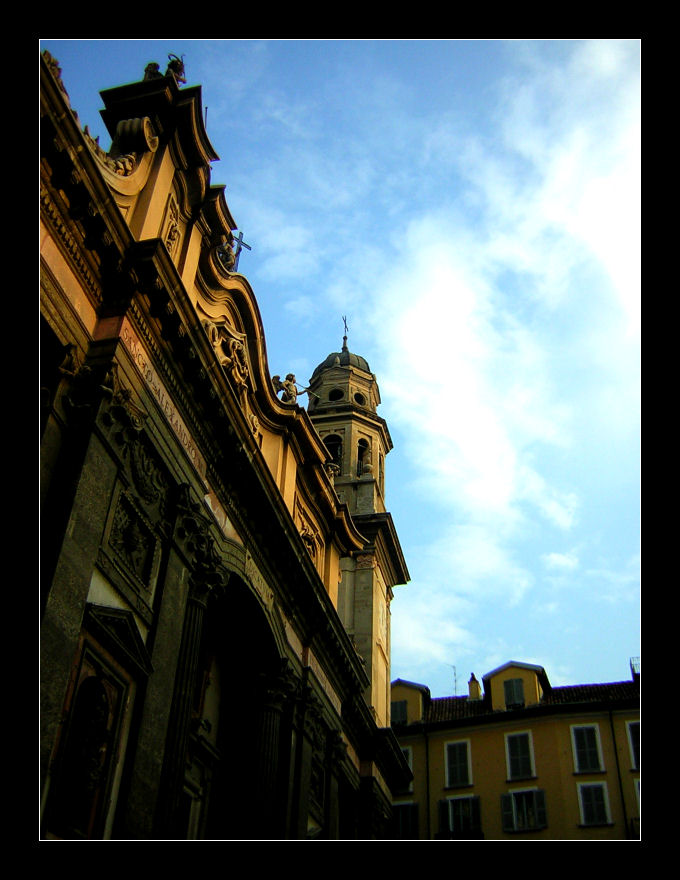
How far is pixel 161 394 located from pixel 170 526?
218cm

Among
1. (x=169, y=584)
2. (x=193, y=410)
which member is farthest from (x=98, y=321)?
(x=169, y=584)

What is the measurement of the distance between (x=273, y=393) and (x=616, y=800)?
21.8 metres

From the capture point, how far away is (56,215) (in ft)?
40.3

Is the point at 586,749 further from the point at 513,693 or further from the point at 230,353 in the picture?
the point at 230,353

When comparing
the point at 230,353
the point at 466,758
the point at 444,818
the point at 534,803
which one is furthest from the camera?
the point at 466,758

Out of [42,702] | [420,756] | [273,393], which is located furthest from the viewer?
[420,756]

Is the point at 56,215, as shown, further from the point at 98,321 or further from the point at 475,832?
the point at 475,832

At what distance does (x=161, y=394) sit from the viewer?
48.5ft

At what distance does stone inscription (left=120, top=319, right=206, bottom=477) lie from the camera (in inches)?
538

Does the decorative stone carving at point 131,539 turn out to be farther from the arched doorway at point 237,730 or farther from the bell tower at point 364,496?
the bell tower at point 364,496

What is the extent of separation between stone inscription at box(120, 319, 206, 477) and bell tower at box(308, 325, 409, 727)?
14.0 m

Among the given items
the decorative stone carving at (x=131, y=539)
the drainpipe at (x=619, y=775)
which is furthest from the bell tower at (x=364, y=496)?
the decorative stone carving at (x=131, y=539)

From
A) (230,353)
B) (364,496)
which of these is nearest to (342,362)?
(364,496)
